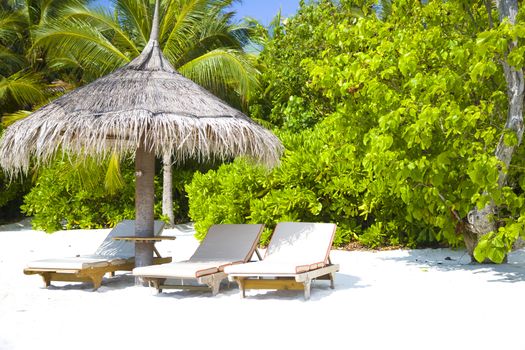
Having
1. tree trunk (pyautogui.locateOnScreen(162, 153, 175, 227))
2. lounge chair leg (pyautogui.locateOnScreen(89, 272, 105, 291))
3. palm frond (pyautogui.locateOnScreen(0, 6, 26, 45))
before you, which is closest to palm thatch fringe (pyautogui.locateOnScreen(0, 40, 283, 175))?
lounge chair leg (pyautogui.locateOnScreen(89, 272, 105, 291))

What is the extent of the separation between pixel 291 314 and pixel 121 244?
3.13m

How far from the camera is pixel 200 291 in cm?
691

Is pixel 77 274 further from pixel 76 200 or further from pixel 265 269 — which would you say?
pixel 76 200

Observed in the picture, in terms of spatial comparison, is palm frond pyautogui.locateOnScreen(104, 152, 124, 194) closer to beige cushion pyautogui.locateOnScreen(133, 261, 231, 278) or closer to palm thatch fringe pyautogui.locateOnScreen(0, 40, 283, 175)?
palm thatch fringe pyautogui.locateOnScreen(0, 40, 283, 175)

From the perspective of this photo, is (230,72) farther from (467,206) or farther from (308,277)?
(308,277)

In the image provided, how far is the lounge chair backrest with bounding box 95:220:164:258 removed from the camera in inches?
301

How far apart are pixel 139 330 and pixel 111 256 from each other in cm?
283

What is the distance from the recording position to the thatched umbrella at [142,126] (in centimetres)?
651

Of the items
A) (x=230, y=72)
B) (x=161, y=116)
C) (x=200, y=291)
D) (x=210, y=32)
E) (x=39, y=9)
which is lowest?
(x=200, y=291)

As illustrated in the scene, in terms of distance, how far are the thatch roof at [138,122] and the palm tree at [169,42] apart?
6871 mm

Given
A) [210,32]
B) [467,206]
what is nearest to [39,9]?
[210,32]

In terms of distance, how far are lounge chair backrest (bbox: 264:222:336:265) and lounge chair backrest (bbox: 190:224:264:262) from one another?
0.80ft

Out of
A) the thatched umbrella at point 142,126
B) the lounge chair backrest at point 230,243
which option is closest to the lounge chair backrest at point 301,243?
the lounge chair backrest at point 230,243

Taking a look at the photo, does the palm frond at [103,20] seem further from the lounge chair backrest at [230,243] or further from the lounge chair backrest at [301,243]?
the lounge chair backrest at [301,243]
